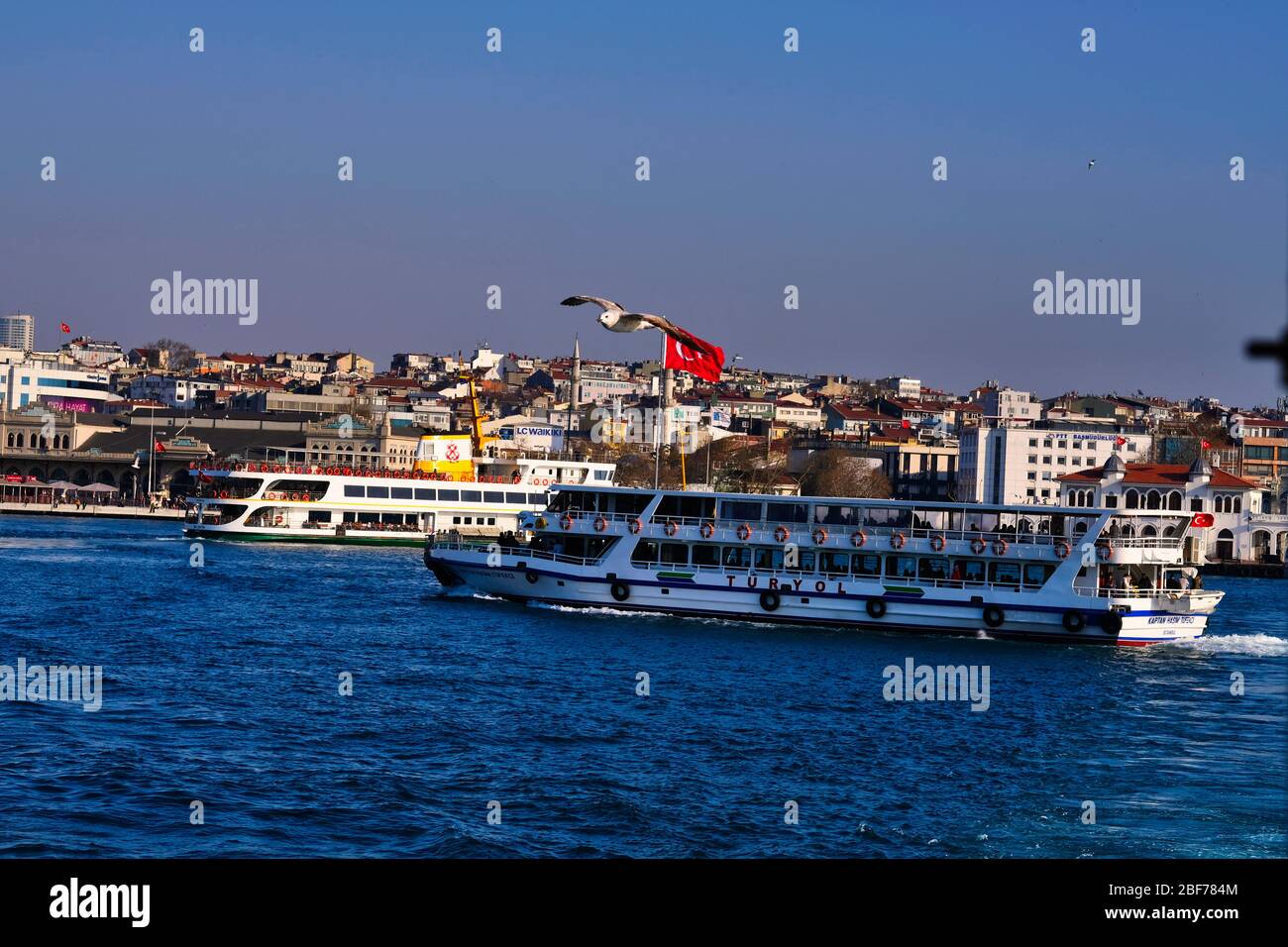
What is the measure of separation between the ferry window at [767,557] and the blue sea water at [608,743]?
6.68 feet

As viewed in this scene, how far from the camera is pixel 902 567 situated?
108 ft

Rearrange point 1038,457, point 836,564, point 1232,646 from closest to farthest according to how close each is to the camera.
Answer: point 1232,646, point 836,564, point 1038,457

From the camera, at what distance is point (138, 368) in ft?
559

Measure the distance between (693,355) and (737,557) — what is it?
429cm

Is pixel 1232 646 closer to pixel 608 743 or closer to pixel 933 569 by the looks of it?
pixel 933 569

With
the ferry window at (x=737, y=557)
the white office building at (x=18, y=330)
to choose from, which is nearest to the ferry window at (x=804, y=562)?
the ferry window at (x=737, y=557)

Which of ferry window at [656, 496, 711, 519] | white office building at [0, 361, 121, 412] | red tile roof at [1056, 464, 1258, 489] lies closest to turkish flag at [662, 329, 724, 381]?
ferry window at [656, 496, 711, 519]

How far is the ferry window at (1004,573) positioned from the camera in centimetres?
3228

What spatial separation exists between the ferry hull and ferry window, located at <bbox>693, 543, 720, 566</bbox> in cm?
61

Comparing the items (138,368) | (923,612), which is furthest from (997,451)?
(138,368)

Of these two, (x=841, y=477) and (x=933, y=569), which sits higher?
(x=841, y=477)

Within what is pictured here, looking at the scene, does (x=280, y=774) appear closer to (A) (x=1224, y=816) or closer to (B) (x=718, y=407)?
(A) (x=1224, y=816)

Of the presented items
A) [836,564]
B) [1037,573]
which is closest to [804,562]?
[836,564]

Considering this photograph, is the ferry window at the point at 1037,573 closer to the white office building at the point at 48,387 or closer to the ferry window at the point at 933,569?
the ferry window at the point at 933,569
